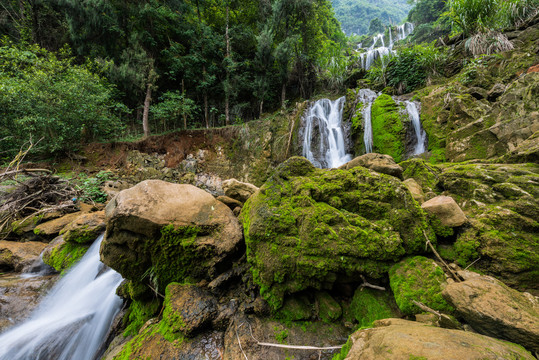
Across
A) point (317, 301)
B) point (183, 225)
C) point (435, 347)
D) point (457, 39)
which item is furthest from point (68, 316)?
point (457, 39)

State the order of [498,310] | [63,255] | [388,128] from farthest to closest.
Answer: [388,128] < [63,255] < [498,310]

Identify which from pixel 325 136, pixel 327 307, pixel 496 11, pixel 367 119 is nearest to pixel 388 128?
pixel 367 119

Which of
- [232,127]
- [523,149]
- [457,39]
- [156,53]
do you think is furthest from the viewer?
[156,53]

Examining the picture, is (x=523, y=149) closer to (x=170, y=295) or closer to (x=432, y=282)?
(x=432, y=282)

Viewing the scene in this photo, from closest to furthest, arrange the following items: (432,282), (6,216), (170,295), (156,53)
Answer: (432,282) < (170,295) < (6,216) < (156,53)

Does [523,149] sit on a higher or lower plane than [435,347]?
higher

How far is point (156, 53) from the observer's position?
12680mm

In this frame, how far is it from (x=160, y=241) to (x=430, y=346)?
9.02 feet

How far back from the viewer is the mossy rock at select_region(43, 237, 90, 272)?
154 inches

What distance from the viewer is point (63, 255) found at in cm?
400

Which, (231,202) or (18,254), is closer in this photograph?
(231,202)

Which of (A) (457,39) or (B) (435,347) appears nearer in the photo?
(B) (435,347)

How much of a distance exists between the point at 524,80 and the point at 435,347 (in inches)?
233

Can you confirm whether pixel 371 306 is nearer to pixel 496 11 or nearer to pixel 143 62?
pixel 496 11
